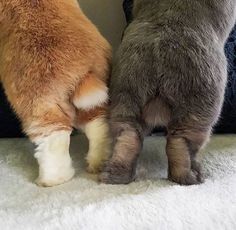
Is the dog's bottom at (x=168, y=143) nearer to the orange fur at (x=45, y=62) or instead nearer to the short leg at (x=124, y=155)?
the short leg at (x=124, y=155)

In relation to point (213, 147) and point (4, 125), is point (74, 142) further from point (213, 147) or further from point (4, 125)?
point (213, 147)

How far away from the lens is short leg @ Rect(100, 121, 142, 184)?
3.11 ft

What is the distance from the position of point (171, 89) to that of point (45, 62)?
0.27m

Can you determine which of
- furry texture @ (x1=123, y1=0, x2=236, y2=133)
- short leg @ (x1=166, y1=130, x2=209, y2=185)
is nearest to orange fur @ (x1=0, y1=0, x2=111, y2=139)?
short leg @ (x1=166, y1=130, x2=209, y2=185)

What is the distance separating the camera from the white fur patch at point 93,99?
1004mm

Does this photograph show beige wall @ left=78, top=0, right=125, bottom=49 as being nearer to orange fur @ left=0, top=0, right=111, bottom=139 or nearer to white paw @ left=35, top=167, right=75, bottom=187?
orange fur @ left=0, top=0, right=111, bottom=139

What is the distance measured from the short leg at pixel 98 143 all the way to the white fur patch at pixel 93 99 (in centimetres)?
4

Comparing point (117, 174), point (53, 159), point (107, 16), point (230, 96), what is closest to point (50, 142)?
point (53, 159)

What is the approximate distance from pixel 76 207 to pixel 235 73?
544 mm

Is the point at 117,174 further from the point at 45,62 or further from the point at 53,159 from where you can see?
the point at 45,62

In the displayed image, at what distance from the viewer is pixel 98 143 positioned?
1021 millimetres

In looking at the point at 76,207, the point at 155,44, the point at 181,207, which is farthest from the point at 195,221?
the point at 155,44

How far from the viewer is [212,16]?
1.00 m

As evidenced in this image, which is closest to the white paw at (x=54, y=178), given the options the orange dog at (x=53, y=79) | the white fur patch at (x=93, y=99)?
the orange dog at (x=53, y=79)
